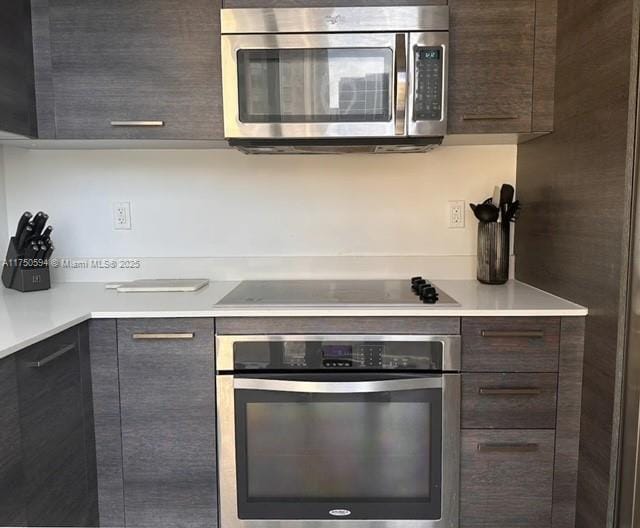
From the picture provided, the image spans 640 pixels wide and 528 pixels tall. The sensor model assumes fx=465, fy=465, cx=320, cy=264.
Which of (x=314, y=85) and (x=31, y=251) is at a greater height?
(x=314, y=85)

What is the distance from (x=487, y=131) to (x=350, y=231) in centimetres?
66

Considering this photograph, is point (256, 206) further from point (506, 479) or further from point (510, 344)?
point (506, 479)

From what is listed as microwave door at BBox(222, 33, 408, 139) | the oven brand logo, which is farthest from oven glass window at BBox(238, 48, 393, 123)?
the oven brand logo

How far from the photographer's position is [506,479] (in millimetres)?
1474

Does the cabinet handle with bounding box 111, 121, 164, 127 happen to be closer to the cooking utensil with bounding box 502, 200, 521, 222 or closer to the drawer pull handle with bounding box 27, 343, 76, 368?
the drawer pull handle with bounding box 27, 343, 76, 368

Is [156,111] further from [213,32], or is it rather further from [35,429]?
[35,429]

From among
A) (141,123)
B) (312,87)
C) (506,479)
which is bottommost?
(506,479)

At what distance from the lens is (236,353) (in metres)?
1.46

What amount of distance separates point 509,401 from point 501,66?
1.11 m

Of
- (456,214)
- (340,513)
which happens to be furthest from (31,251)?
(456,214)

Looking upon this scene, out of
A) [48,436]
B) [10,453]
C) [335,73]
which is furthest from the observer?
[335,73]

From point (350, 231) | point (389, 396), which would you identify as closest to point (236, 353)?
point (389, 396)

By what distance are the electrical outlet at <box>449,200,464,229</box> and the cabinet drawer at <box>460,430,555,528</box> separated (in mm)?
856

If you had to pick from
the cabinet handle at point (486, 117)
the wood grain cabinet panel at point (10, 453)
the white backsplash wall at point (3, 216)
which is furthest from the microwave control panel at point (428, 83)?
the white backsplash wall at point (3, 216)
